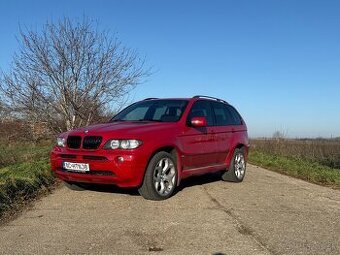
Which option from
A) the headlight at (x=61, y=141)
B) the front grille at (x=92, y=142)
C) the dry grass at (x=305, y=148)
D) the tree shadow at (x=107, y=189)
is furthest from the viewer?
the dry grass at (x=305, y=148)

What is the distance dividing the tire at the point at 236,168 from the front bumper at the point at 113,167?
3.19 m

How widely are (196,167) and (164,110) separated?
3.77ft

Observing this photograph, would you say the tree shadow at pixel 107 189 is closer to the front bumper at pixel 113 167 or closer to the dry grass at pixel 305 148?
the front bumper at pixel 113 167

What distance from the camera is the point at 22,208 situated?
697 centimetres

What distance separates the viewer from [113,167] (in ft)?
23.2

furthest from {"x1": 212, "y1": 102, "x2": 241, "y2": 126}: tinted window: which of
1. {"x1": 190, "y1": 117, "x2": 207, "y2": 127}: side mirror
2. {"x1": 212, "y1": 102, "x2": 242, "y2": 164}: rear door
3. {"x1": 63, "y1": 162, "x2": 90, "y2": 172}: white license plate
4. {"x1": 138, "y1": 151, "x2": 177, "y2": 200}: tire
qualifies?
{"x1": 63, "y1": 162, "x2": 90, "y2": 172}: white license plate

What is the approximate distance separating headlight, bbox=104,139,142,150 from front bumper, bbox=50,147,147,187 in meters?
0.08

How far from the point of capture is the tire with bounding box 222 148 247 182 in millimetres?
10008

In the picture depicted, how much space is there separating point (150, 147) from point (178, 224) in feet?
5.13

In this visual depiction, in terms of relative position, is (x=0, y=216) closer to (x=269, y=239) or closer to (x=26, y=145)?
(x=269, y=239)

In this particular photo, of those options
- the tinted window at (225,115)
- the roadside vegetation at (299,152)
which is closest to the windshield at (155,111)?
the tinted window at (225,115)

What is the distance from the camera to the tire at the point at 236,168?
32.8 feet

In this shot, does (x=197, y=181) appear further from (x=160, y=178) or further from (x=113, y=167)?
(x=113, y=167)

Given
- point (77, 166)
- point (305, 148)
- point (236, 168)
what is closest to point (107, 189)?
point (77, 166)
